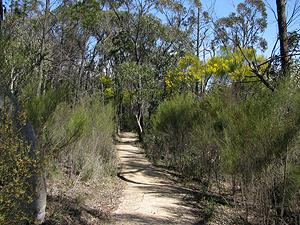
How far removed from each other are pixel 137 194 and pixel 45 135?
2928mm

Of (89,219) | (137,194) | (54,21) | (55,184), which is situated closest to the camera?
(89,219)

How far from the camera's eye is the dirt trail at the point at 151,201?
16.0 ft

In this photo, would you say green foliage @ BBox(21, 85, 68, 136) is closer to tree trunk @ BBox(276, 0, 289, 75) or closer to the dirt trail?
the dirt trail

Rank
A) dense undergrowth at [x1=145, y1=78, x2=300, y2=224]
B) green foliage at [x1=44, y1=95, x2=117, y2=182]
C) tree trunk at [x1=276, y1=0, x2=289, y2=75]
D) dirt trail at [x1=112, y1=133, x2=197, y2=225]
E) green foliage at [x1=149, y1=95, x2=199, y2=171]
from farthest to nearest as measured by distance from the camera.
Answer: green foliage at [x1=149, y1=95, x2=199, y2=171], green foliage at [x1=44, y1=95, x2=117, y2=182], tree trunk at [x1=276, y1=0, x2=289, y2=75], dirt trail at [x1=112, y1=133, x2=197, y2=225], dense undergrowth at [x1=145, y1=78, x2=300, y2=224]

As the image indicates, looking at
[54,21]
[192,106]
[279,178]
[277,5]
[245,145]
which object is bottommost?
[279,178]

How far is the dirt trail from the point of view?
16.0ft

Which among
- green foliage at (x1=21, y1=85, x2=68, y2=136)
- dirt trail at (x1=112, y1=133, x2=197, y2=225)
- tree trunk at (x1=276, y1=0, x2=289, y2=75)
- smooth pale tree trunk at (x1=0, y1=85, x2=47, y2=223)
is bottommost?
dirt trail at (x1=112, y1=133, x2=197, y2=225)

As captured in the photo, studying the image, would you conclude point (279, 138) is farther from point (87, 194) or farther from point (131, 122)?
point (131, 122)

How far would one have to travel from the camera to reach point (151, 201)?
5.96 m

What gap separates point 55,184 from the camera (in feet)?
18.1

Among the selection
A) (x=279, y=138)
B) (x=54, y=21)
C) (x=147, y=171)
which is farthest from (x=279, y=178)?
(x=54, y=21)

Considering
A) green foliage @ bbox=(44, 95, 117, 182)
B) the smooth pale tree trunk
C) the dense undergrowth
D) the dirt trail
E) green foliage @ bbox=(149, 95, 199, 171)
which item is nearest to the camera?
the smooth pale tree trunk

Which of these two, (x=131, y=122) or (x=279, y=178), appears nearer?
(x=279, y=178)

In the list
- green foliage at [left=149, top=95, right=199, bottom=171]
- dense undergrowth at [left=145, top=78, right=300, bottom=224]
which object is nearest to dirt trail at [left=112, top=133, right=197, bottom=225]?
green foliage at [left=149, top=95, right=199, bottom=171]
